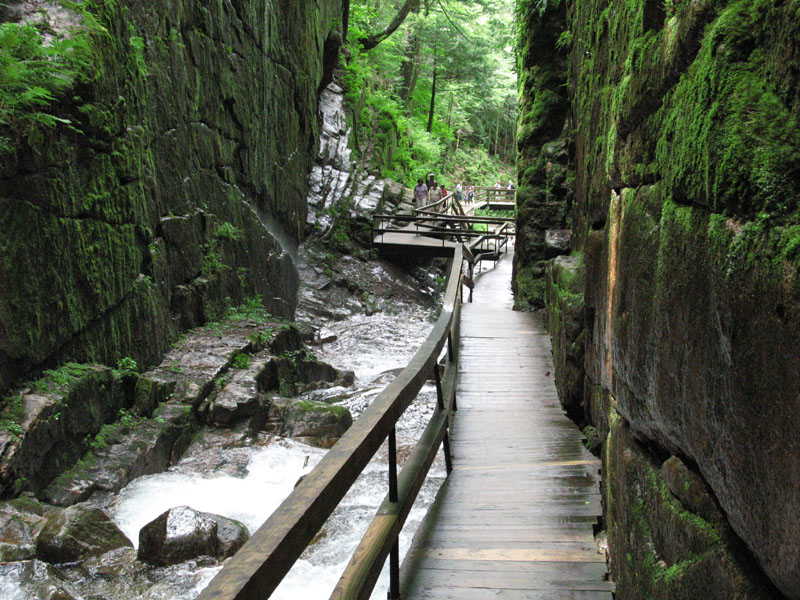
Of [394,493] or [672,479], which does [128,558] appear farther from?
[672,479]

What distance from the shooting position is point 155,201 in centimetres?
1025

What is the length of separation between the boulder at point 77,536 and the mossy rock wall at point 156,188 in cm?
150

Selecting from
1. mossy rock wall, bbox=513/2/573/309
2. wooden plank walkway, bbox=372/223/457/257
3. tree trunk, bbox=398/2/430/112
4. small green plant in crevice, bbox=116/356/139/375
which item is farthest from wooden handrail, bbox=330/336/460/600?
tree trunk, bbox=398/2/430/112

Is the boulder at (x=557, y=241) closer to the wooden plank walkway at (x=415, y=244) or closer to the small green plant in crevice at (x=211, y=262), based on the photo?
the small green plant in crevice at (x=211, y=262)

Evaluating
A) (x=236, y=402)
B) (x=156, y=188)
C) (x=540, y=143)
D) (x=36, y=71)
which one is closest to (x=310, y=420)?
(x=236, y=402)

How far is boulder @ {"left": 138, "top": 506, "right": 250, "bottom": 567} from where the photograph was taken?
5.68 m

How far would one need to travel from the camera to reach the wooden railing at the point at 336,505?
Result: 1653 mm

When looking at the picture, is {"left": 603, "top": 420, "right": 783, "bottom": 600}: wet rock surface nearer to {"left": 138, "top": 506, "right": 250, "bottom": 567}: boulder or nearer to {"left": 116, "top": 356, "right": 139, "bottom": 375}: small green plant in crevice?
{"left": 138, "top": 506, "right": 250, "bottom": 567}: boulder

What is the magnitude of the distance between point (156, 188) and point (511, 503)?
7.83m

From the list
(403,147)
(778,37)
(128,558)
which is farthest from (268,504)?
(403,147)

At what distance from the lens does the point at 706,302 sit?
6.15 feet

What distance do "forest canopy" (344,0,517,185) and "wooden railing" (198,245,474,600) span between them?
15.1 metres

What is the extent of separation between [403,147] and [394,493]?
27498 mm

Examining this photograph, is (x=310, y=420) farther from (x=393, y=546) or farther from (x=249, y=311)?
(x=393, y=546)
